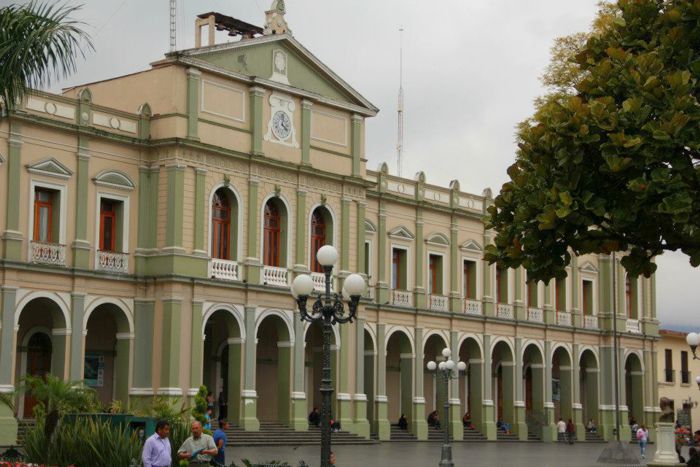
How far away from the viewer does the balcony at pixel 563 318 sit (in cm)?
5972

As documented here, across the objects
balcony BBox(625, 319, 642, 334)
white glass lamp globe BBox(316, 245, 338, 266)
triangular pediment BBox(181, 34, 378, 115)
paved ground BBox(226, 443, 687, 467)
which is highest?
triangular pediment BBox(181, 34, 378, 115)

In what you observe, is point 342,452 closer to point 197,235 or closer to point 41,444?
Answer: point 197,235

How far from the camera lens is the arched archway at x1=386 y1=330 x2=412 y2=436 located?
169ft

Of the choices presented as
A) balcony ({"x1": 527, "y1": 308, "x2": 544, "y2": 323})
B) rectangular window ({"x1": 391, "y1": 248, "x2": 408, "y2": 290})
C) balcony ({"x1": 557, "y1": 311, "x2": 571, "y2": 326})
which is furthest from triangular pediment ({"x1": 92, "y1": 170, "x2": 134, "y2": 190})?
balcony ({"x1": 557, "y1": 311, "x2": 571, "y2": 326})

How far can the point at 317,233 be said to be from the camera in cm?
4591

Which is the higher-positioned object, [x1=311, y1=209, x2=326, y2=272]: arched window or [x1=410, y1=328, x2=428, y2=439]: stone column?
[x1=311, y1=209, x2=326, y2=272]: arched window

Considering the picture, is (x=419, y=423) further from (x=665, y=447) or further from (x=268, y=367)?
(x=665, y=447)

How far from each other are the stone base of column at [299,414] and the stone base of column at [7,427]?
32.5ft

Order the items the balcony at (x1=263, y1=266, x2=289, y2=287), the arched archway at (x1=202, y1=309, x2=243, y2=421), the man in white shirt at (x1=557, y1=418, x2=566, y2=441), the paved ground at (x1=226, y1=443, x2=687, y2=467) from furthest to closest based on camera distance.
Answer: the man in white shirt at (x1=557, y1=418, x2=566, y2=441)
the balcony at (x1=263, y1=266, x2=289, y2=287)
the arched archway at (x1=202, y1=309, x2=243, y2=421)
the paved ground at (x1=226, y1=443, x2=687, y2=467)

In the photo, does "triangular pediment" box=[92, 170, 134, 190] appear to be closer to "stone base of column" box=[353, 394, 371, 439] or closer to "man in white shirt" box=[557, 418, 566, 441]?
"stone base of column" box=[353, 394, 371, 439]

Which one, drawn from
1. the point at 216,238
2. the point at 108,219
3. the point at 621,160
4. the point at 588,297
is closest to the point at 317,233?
the point at 216,238

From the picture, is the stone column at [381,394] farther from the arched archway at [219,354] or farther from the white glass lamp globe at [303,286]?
the white glass lamp globe at [303,286]

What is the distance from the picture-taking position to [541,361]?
192 feet

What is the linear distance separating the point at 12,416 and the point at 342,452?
9.70 metres
